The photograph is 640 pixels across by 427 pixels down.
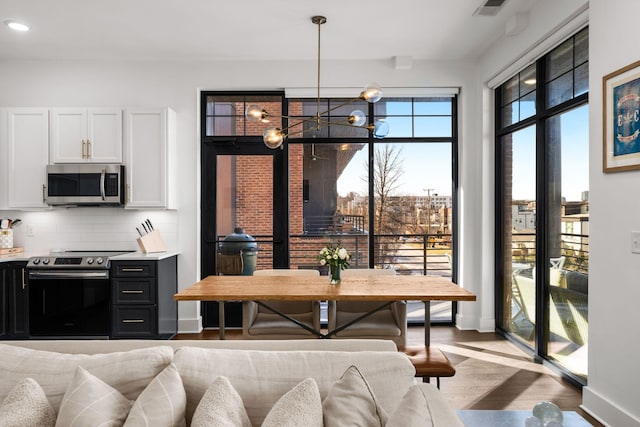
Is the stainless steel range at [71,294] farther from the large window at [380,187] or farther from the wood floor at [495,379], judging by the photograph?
the large window at [380,187]

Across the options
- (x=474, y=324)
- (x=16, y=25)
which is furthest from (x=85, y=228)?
(x=474, y=324)

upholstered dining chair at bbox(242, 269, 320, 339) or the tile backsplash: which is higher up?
the tile backsplash

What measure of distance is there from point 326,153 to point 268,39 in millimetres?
1336

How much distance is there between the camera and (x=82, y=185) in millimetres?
4348

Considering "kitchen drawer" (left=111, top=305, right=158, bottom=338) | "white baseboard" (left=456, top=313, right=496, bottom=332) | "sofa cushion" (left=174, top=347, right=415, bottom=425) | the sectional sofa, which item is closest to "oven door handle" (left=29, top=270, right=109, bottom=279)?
"kitchen drawer" (left=111, top=305, right=158, bottom=338)

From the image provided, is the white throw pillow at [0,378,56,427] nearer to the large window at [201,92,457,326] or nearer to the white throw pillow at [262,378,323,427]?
the white throw pillow at [262,378,323,427]

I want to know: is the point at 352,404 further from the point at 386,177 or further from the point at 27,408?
the point at 386,177

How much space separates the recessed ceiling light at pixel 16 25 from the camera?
372cm

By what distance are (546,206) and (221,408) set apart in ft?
10.8

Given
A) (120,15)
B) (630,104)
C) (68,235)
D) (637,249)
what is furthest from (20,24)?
(637,249)

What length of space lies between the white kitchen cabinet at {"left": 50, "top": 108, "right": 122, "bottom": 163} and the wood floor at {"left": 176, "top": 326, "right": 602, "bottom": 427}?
2.13 metres

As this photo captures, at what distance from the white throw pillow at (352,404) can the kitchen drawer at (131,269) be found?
3.24 meters

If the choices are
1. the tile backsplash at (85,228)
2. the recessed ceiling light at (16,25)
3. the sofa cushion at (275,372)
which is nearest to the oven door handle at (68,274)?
the tile backsplash at (85,228)

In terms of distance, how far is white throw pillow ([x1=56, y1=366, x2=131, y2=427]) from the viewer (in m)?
1.19
